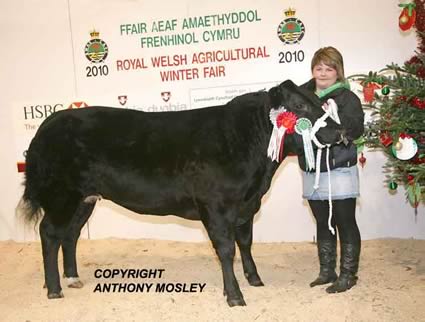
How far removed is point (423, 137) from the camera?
3.26 meters

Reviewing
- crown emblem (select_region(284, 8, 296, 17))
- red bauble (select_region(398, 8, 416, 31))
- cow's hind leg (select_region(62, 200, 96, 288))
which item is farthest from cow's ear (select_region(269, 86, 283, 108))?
crown emblem (select_region(284, 8, 296, 17))

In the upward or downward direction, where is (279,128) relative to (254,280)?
upward

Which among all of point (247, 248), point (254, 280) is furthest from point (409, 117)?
point (254, 280)

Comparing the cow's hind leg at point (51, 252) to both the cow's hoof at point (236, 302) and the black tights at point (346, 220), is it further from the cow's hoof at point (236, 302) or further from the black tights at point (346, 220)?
the black tights at point (346, 220)

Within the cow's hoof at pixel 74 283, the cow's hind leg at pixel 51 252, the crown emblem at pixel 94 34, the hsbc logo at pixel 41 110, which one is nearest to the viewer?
the cow's hind leg at pixel 51 252

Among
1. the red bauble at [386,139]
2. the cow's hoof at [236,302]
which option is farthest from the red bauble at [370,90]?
the cow's hoof at [236,302]

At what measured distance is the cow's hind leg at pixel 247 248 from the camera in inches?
135

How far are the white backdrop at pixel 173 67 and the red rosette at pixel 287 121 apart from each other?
5.62ft

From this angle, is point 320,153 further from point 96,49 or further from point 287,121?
point 96,49

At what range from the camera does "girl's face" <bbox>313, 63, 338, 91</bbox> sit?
3199 millimetres

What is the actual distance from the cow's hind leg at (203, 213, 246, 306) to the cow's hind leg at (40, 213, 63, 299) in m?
1.13

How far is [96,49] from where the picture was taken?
4941 mm

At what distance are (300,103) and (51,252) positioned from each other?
2057mm

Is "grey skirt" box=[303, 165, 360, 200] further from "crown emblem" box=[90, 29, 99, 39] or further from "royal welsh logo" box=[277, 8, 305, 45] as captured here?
"crown emblem" box=[90, 29, 99, 39]
